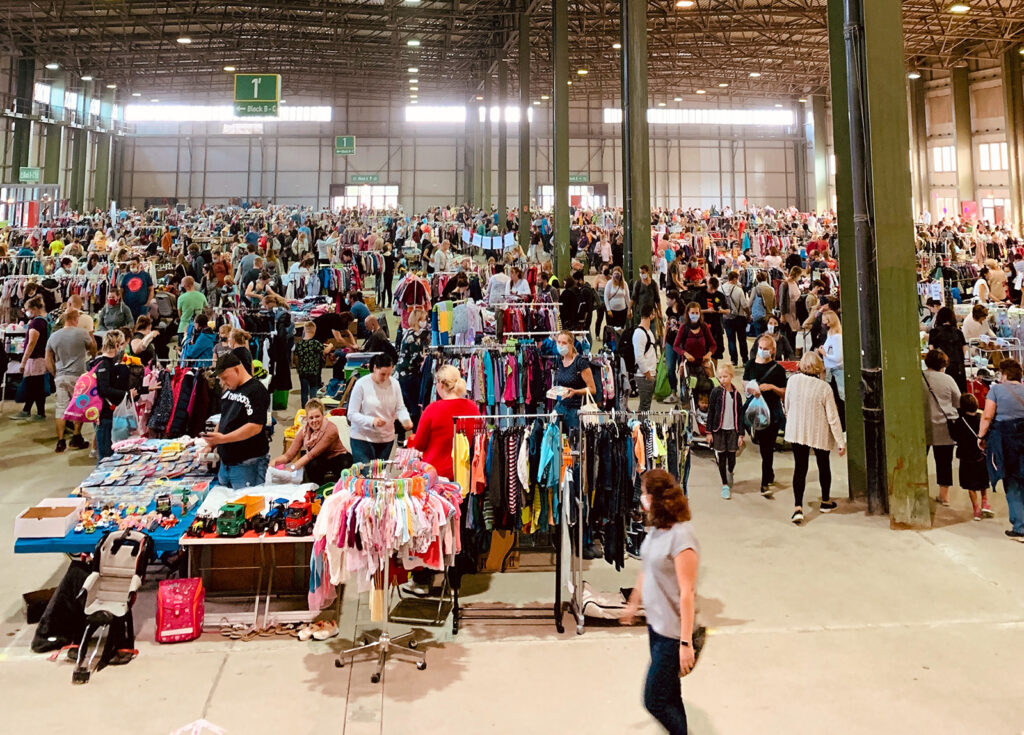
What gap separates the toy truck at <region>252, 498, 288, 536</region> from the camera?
4.95m

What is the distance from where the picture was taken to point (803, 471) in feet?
22.4

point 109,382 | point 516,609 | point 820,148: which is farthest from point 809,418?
point 820,148

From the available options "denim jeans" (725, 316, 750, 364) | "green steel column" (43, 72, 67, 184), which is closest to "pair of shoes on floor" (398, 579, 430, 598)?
"denim jeans" (725, 316, 750, 364)

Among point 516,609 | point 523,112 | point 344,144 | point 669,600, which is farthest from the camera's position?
point 344,144

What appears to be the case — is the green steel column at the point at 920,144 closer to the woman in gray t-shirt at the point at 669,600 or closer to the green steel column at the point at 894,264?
the green steel column at the point at 894,264

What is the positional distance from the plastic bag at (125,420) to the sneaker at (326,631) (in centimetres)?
394

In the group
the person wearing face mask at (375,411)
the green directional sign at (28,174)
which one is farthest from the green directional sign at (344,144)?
the person wearing face mask at (375,411)

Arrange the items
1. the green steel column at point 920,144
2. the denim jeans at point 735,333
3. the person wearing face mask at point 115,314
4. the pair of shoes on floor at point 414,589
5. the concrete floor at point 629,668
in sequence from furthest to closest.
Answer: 1. the green steel column at point 920,144
2. the denim jeans at point 735,333
3. the person wearing face mask at point 115,314
4. the pair of shoes on floor at point 414,589
5. the concrete floor at point 629,668

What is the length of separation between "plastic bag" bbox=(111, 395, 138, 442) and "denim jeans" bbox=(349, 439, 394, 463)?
283cm

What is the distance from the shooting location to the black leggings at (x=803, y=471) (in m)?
6.77

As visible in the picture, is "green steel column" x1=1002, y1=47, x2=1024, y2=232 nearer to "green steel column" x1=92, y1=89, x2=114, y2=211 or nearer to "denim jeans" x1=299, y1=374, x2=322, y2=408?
"denim jeans" x1=299, y1=374, x2=322, y2=408

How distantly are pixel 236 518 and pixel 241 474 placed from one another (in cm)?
101

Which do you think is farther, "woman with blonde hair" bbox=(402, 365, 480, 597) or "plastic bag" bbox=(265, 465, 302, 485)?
"plastic bag" bbox=(265, 465, 302, 485)

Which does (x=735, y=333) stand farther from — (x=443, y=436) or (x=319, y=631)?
(x=319, y=631)
